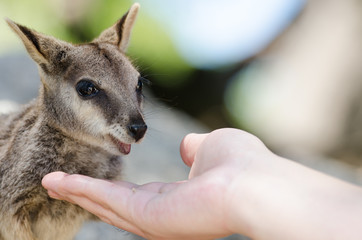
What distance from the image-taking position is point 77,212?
264 cm

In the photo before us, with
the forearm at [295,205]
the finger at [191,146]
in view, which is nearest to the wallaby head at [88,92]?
the finger at [191,146]

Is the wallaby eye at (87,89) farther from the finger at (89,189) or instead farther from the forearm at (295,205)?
the forearm at (295,205)

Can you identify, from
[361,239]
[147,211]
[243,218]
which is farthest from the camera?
[147,211]

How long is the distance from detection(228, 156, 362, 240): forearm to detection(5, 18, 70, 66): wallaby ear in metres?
1.40

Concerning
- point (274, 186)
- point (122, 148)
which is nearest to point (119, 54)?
point (122, 148)

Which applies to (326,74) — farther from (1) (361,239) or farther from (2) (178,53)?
(1) (361,239)

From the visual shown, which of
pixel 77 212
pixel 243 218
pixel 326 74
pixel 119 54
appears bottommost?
pixel 77 212

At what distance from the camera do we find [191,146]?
2.52 meters

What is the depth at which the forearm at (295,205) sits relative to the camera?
5.56 ft

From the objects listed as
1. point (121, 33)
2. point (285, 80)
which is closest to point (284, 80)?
point (285, 80)

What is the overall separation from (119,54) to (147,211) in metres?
1.20

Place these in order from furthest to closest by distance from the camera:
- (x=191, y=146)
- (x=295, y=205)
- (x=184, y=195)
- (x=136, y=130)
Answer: (x=191, y=146)
(x=136, y=130)
(x=184, y=195)
(x=295, y=205)

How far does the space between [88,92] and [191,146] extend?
26.6 inches

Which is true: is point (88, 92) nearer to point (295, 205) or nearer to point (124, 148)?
point (124, 148)
